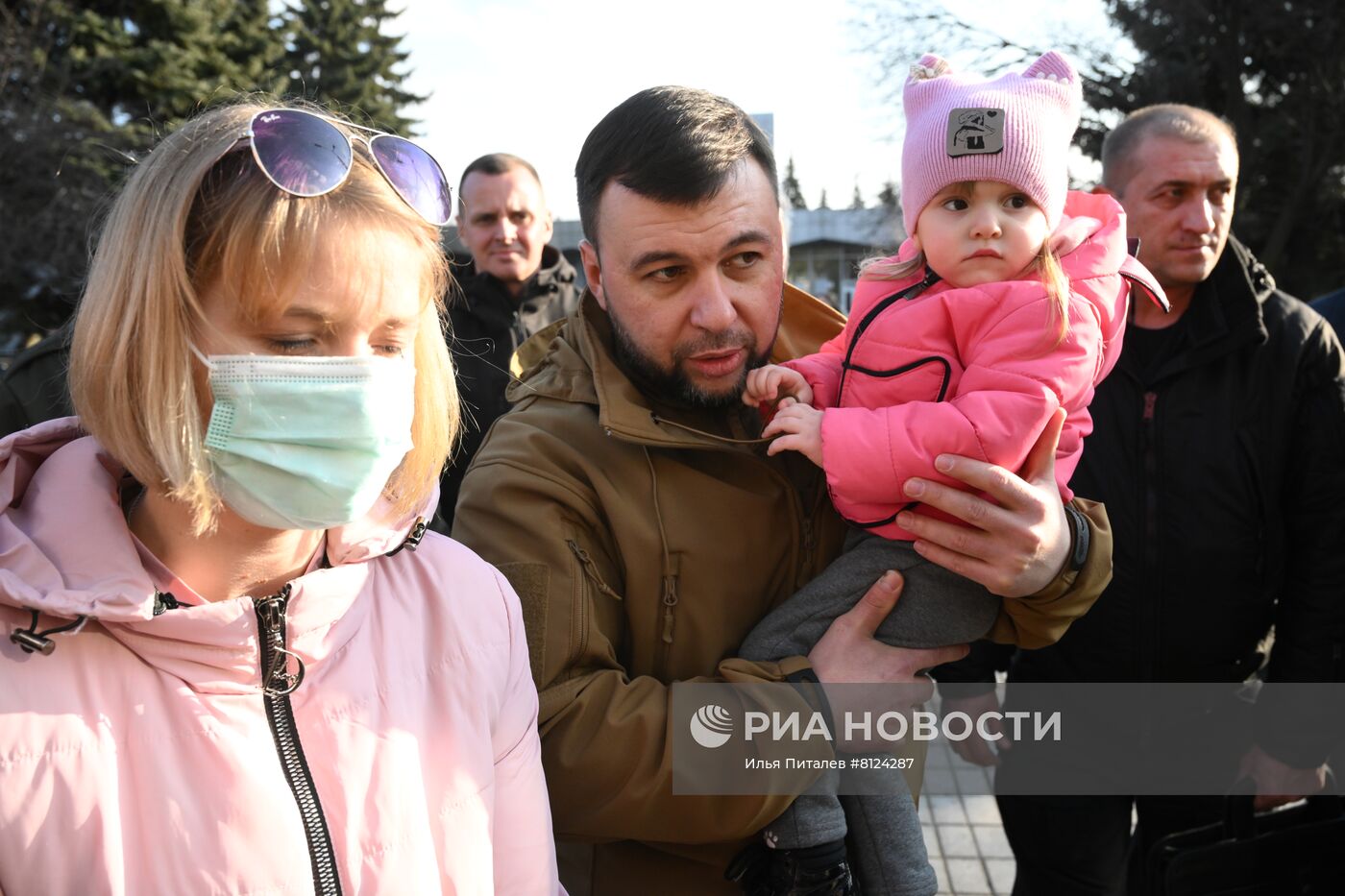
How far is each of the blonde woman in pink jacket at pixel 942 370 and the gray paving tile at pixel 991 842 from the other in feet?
8.71

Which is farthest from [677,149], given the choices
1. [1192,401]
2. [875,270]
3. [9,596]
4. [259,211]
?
[1192,401]

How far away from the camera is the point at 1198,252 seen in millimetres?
3127

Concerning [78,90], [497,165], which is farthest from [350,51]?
[497,165]

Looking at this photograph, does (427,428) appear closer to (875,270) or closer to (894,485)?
(894,485)

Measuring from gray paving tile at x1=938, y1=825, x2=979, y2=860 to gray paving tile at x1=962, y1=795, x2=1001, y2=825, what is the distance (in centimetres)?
11

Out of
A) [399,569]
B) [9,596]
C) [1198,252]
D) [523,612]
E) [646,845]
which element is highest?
[1198,252]

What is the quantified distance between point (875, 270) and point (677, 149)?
0.56 m

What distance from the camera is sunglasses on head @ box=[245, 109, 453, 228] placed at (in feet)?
4.51

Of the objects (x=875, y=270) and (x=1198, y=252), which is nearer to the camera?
(x=875, y=270)

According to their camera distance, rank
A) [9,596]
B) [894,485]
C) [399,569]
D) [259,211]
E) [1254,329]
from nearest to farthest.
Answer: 1. [9,596]
2. [259,211]
3. [399,569]
4. [894,485]
5. [1254,329]

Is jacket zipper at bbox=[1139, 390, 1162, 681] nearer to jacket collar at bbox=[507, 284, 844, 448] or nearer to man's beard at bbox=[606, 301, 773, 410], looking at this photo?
jacket collar at bbox=[507, 284, 844, 448]

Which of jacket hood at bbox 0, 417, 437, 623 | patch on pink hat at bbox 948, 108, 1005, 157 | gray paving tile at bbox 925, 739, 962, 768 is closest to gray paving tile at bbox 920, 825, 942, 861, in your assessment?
gray paving tile at bbox 925, 739, 962, 768

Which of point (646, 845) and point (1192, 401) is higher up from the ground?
point (1192, 401)

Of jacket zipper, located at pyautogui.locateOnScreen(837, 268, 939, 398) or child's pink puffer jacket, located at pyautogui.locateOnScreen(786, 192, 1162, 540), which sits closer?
child's pink puffer jacket, located at pyautogui.locateOnScreen(786, 192, 1162, 540)
